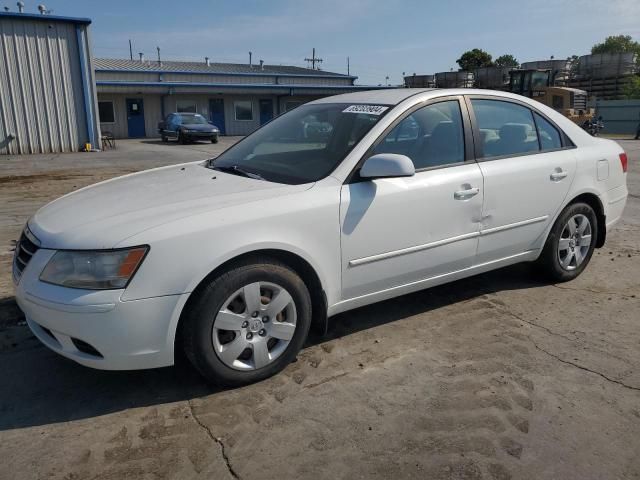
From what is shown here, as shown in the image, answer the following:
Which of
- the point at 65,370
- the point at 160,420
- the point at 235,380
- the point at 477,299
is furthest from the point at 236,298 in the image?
the point at 477,299

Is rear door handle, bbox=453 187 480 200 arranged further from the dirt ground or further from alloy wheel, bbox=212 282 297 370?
alloy wheel, bbox=212 282 297 370

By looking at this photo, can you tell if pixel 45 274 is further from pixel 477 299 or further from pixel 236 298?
pixel 477 299

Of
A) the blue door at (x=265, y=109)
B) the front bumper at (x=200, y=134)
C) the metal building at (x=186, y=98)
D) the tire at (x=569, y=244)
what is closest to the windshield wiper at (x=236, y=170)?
the tire at (x=569, y=244)

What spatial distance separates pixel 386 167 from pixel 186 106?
32.8 metres

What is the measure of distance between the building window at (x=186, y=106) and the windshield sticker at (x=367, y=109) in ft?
104

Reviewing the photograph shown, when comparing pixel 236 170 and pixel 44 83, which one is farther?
pixel 44 83

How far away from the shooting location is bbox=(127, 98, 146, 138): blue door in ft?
104

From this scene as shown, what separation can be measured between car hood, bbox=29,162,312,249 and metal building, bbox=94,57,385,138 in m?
29.1

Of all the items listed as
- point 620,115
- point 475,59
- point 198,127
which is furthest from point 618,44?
point 198,127

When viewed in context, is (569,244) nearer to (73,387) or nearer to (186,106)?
(73,387)

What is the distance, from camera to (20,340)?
354 cm

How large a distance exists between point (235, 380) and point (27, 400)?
1.12m

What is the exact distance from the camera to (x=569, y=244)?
14.8 feet

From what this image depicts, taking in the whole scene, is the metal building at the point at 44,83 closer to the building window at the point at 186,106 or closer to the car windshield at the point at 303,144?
the building window at the point at 186,106
